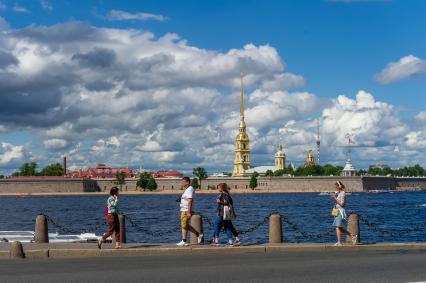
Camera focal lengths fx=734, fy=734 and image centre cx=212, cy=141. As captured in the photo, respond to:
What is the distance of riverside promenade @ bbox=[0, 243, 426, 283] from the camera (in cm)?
1384

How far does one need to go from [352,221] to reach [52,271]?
378 inches

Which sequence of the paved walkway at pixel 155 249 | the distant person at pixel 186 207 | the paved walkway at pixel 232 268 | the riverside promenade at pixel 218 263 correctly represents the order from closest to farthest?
the paved walkway at pixel 232 268, the riverside promenade at pixel 218 263, the paved walkway at pixel 155 249, the distant person at pixel 186 207

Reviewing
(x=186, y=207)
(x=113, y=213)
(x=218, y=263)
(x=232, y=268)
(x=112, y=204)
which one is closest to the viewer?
(x=232, y=268)

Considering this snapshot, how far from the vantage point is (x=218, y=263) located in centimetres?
1644

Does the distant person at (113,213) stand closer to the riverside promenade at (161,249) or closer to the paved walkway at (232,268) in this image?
the riverside promenade at (161,249)

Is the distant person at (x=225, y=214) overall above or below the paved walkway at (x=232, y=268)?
above

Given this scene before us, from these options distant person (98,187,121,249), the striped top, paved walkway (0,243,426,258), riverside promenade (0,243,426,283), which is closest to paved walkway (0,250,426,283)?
riverside promenade (0,243,426,283)

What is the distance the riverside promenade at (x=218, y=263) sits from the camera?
545 inches

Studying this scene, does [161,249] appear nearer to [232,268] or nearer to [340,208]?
[232,268]

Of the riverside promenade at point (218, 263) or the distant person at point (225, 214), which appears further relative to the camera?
the distant person at point (225, 214)

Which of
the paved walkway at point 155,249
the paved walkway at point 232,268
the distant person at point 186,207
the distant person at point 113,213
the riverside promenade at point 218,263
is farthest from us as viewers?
the distant person at point 186,207

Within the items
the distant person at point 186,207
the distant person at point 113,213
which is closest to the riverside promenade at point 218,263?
the distant person at point 113,213

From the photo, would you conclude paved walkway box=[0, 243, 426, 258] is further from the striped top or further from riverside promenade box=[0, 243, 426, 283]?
the striped top

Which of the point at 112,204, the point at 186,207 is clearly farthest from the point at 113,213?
the point at 186,207
